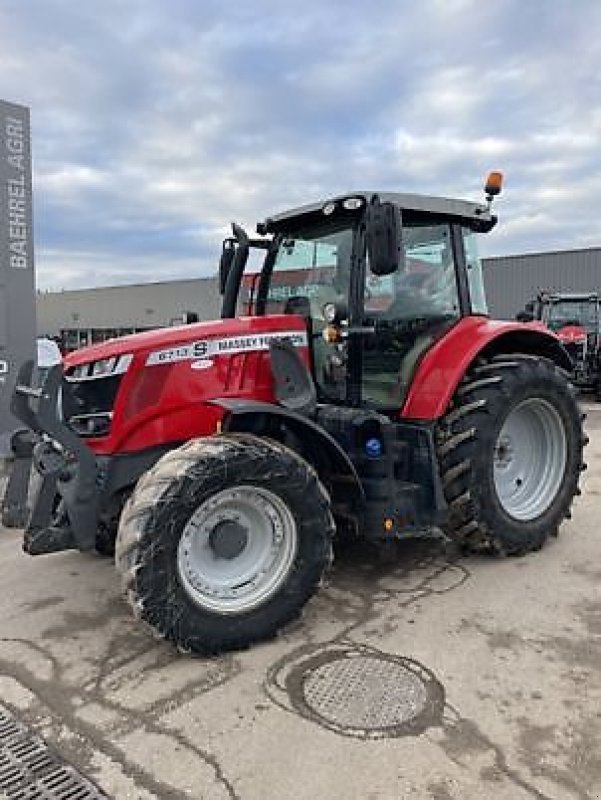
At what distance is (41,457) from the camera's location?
3.67 m

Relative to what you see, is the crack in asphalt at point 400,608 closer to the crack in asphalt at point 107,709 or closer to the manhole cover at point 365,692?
the manhole cover at point 365,692

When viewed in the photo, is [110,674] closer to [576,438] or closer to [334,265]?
[334,265]

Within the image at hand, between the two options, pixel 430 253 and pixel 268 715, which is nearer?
pixel 268 715

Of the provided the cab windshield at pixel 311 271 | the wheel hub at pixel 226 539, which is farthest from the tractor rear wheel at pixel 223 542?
the cab windshield at pixel 311 271

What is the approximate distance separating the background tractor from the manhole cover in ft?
40.3

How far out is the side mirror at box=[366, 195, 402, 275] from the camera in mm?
3535

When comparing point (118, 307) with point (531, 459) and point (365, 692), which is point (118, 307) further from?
point (365, 692)

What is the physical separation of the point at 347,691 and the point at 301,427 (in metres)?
1.35

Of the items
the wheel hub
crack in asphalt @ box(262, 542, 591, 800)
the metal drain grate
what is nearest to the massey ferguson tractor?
the wheel hub

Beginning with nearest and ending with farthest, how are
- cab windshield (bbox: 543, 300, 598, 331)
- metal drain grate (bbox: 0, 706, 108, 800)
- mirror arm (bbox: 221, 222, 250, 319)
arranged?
metal drain grate (bbox: 0, 706, 108, 800)
mirror arm (bbox: 221, 222, 250, 319)
cab windshield (bbox: 543, 300, 598, 331)

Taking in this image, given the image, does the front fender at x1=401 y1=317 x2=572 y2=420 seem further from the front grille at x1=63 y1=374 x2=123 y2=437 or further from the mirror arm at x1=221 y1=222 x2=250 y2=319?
the front grille at x1=63 y1=374 x2=123 y2=437

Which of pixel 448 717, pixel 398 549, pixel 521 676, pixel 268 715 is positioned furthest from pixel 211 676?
pixel 398 549

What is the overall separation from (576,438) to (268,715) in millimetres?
3065

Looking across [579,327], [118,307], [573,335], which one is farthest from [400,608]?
→ [118,307]
